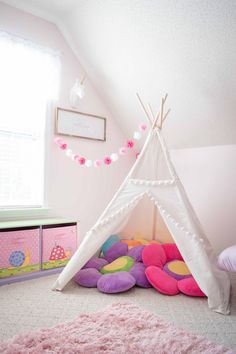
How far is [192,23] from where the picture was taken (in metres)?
2.25

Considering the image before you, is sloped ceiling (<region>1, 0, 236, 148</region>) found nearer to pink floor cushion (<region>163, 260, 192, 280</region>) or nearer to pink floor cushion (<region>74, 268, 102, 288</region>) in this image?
pink floor cushion (<region>163, 260, 192, 280</region>)

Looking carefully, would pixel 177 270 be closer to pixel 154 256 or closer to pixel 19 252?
pixel 154 256

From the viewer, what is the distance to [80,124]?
326 cm

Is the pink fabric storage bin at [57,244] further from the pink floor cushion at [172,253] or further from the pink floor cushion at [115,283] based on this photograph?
the pink floor cushion at [172,253]

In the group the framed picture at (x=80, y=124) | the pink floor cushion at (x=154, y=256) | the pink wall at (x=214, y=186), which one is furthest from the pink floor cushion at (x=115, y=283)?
the framed picture at (x=80, y=124)

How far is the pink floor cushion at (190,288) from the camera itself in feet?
7.26

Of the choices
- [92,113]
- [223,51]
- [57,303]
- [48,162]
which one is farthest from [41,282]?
[223,51]

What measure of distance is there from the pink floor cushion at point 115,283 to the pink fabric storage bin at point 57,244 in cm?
59

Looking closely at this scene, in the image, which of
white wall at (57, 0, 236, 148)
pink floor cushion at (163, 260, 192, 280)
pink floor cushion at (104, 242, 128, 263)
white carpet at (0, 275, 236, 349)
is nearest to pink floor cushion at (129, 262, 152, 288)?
white carpet at (0, 275, 236, 349)

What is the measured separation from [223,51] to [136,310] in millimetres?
1996

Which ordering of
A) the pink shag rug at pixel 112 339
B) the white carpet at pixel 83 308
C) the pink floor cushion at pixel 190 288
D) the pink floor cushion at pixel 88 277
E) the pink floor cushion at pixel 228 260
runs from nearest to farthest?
the pink shag rug at pixel 112 339 < the white carpet at pixel 83 308 < the pink floor cushion at pixel 228 260 < the pink floor cushion at pixel 190 288 < the pink floor cushion at pixel 88 277

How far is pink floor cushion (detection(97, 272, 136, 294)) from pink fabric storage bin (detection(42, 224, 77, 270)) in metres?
0.59

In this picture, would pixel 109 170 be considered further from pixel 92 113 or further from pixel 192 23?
pixel 192 23

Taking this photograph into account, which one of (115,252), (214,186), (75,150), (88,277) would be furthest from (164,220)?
(75,150)
